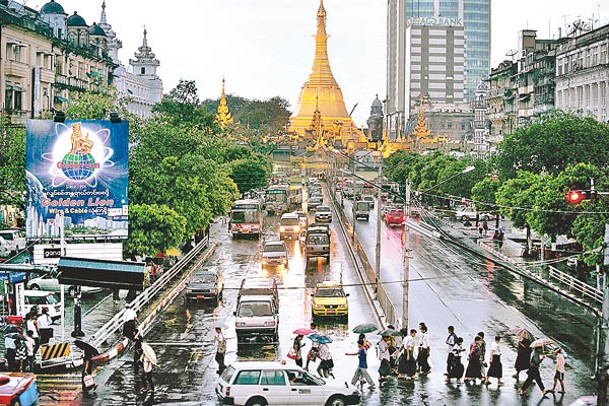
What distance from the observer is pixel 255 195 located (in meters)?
103

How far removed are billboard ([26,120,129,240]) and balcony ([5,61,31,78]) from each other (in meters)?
26.6

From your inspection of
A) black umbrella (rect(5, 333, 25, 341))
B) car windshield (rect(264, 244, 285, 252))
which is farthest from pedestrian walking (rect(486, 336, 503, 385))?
car windshield (rect(264, 244, 285, 252))

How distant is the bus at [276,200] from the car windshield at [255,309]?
5734 centimetres

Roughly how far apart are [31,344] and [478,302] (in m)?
20.6

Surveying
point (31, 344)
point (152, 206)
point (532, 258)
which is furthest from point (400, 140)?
point (31, 344)

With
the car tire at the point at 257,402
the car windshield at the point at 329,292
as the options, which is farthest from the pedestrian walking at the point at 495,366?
the car windshield at the point at 329,292

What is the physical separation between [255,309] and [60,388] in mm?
8690

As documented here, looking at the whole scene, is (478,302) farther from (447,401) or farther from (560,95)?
(560,95)

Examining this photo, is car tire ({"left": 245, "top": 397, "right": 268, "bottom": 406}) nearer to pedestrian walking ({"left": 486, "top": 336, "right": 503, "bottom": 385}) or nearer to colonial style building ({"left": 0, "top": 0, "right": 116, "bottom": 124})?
pedestrian walking ({"left": 486, "top": 336, "right": 503, "bottom": 385})

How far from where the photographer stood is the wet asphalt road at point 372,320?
26266 mm

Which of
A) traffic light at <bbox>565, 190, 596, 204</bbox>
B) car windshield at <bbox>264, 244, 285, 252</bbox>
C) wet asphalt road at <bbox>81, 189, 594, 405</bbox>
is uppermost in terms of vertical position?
traffic light at <bbox>565, 190, 596, 204</bbox>

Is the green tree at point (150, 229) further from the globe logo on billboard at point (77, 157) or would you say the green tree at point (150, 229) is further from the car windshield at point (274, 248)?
the car windshield at point (274, 248)

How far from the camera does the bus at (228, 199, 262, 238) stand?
227 ft

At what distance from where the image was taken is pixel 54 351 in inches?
1143
